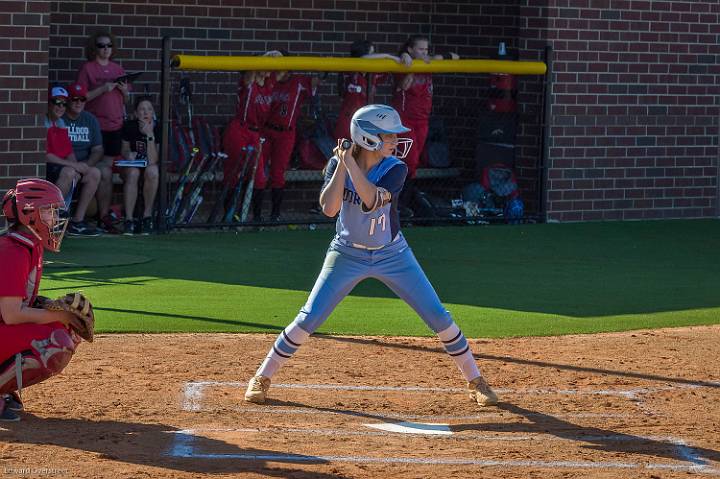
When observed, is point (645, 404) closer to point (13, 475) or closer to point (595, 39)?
point (13, 475)

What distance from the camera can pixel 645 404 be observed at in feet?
25.9

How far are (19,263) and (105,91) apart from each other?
8824mm

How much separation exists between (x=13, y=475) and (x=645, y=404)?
12.3 feet

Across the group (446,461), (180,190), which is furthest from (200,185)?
(446,461)

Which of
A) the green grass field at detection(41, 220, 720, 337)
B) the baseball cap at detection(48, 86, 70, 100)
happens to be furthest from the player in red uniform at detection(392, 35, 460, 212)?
the baseball cap at detection(48, 86, 70, 100)

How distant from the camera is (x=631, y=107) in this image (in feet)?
59.5

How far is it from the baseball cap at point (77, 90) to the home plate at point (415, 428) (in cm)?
863

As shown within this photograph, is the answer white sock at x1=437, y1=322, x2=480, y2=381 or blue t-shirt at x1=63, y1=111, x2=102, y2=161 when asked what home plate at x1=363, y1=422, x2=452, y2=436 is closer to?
white sock at x1=437, y1=322, x2=480, y2=381

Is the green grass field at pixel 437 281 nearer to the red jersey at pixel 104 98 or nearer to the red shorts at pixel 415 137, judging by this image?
the red shorts at pixel 415 137

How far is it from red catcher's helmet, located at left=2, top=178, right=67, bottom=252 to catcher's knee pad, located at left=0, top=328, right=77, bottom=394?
0.51 meters

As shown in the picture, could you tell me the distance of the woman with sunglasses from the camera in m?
15.3

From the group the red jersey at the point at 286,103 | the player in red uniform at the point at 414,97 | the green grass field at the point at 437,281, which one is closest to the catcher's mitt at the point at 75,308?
the green grass field at the point at 437,281

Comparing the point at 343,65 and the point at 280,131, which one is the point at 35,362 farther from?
the point at 343,65

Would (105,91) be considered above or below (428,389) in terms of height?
above
